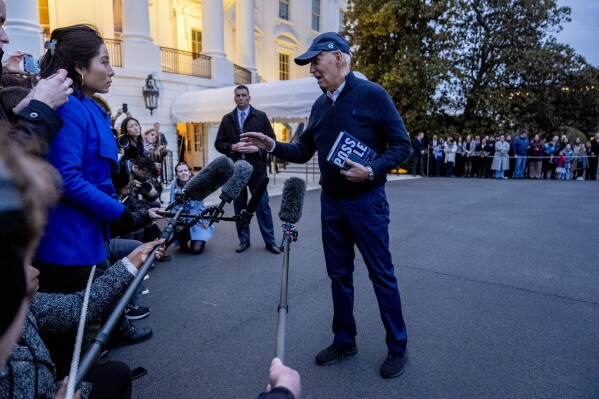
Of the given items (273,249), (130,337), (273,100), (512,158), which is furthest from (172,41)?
(130,337)

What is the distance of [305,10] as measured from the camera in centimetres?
2781

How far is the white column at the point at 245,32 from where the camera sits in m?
20.7

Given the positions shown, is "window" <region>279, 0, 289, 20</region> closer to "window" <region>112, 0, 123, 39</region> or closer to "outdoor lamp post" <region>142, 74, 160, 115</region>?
"window" <region>112, 0, 123, 39</region>

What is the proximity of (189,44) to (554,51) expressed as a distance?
1999 centimetres

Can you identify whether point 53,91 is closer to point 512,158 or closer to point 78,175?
point 78,175

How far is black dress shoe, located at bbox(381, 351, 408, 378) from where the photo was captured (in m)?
2.86

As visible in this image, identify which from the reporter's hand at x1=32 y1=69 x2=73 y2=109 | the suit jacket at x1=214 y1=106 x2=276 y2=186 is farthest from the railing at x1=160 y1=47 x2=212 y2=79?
the reporter's hand at x1=32 y1=69 x2=73 y2=109

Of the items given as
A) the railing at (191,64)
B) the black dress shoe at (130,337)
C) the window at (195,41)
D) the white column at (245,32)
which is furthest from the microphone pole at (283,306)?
the window at (195,41)

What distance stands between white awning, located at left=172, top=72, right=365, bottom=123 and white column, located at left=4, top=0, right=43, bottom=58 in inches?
218

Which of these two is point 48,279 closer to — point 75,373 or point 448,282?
point 75,373

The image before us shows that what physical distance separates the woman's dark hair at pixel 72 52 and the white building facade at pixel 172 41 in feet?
47.0

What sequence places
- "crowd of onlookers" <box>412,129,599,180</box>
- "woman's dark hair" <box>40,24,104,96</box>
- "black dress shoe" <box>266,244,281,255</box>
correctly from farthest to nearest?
"crowd of onlookers" <box>412,129,599,180</box> → "black dress shoe" <box>266,244,281,255</box> → "woman's dark hair" <box>40,24,104,96</box>

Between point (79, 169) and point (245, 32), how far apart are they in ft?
69.0

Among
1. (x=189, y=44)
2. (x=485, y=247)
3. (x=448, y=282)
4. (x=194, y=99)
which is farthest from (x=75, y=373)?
(x=189, y=44)
